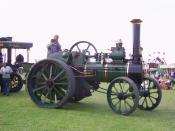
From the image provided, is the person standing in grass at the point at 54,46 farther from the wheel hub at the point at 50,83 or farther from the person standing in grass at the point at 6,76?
the person standing in grass at the point at 6,76

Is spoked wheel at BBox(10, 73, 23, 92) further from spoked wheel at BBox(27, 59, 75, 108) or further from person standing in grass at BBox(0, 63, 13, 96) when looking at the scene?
spoked wheel at BBox(27, 59, 75, 108)

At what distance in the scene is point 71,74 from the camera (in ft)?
34.5

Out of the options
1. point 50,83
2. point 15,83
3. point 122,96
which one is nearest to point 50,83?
point 50,83

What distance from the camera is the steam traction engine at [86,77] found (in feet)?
34.3

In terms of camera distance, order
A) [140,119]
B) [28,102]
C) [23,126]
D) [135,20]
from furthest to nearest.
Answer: [28,102], [135,20], [140,119], [23,126]

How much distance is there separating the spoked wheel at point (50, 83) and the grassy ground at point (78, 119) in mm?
315

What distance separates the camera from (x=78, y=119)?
9078 millimetres

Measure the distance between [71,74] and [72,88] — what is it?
37 cm

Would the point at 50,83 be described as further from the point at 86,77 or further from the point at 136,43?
the point at 136,43

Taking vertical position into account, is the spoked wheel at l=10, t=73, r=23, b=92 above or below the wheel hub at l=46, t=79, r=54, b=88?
below

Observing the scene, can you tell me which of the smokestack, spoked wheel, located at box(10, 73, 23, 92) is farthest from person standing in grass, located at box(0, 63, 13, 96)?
the smokestack

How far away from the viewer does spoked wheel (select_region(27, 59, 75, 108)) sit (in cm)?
1063

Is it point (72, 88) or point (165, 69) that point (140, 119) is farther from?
point (165, 69)

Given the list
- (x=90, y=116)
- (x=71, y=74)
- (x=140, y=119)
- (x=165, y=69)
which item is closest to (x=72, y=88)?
(x=71, y=74)
